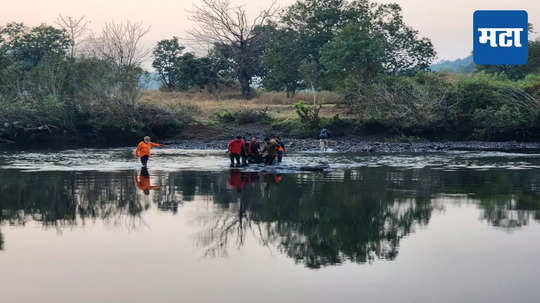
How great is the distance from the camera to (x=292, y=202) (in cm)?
2188

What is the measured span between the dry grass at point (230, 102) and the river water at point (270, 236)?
91.5 ft

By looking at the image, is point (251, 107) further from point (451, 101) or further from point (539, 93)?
point (539, 93)

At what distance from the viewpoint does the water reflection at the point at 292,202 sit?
630 inches

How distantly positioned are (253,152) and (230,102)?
32.6 metres

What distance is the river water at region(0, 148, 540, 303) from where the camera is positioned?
38.5 feet

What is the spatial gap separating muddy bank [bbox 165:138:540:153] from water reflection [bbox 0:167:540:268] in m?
15.0

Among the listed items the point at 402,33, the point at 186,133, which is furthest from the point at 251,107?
the point at 402,33

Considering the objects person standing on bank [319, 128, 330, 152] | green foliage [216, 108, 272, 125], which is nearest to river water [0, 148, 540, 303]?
person standing on bank [319, 128, 330, 152]

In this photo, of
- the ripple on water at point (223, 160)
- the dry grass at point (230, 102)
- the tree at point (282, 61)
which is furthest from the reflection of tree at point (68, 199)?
the tree at point (282, 61)

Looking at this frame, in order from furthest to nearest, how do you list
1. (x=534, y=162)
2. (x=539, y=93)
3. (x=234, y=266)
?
(x=539, y=93), (x=534, y=162), (x=234, y=266)

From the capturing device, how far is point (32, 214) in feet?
65.8

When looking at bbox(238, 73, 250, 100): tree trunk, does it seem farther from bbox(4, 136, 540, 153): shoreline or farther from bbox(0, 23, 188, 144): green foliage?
bbox(4, 136, 540, 153): shoreline

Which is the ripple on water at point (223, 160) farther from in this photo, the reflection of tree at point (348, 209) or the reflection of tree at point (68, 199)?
the reflection of tree at point (68, 199)

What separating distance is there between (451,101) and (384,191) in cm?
3263
